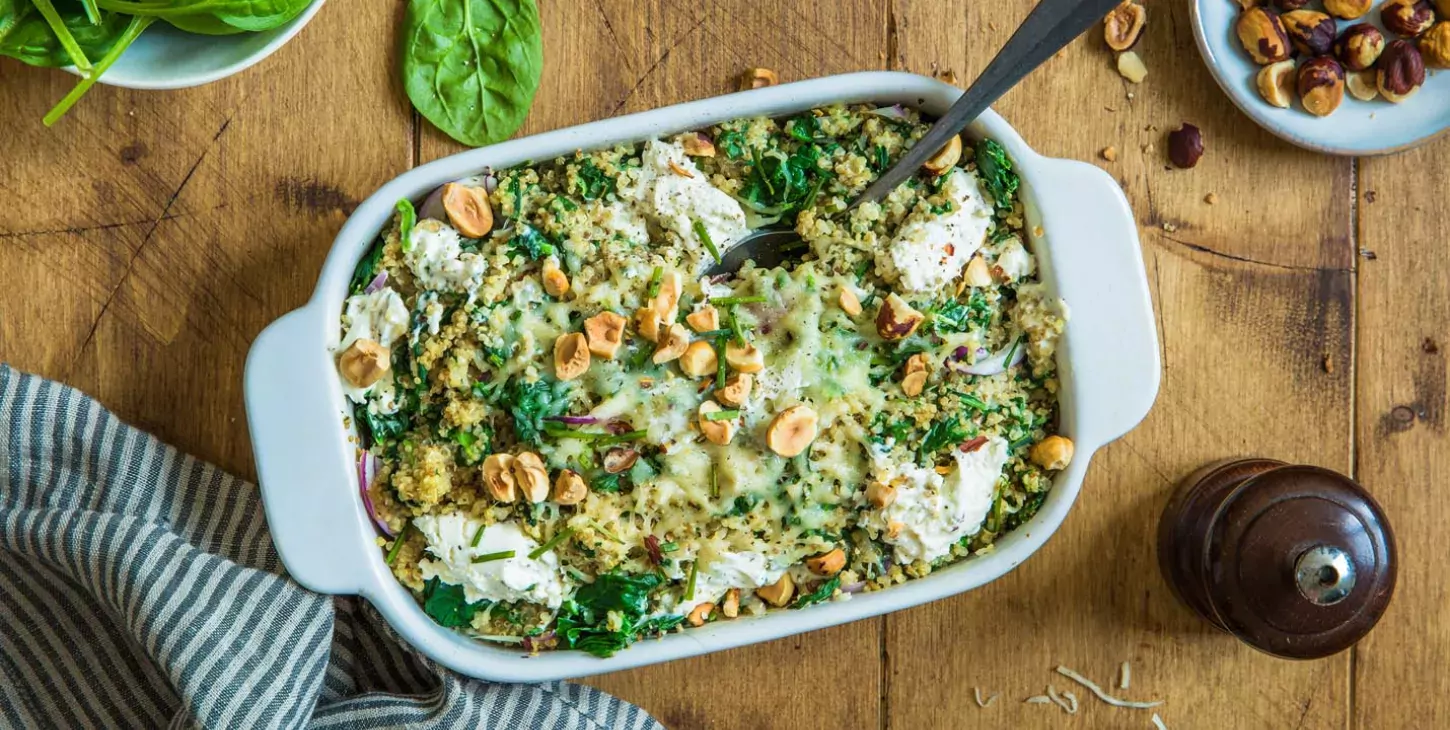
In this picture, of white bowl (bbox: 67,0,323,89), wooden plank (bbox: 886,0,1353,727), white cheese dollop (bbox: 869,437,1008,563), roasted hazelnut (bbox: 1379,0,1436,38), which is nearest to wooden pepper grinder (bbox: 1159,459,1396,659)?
wooden plank (bbox: 886,0,1353,727)

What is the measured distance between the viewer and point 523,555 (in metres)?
1.65

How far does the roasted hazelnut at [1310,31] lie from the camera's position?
6.28ft

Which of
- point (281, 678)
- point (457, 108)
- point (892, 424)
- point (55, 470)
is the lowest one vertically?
point (281, 678)

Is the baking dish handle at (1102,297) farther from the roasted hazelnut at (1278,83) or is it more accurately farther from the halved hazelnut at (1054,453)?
the roasted hazelnut at (1278,83)

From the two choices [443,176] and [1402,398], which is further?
[1402,398]

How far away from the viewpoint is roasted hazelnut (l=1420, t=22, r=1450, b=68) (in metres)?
1.91

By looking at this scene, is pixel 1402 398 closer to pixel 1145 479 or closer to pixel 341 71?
pixel 1145 479

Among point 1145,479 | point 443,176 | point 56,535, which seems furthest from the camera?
point 1145,479

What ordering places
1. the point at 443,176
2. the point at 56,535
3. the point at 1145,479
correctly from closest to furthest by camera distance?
the point at 443,176
the point at 56,535
the point at 1145,479

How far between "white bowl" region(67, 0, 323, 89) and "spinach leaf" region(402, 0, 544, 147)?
16 cm

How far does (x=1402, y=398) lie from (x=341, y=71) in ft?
6.20

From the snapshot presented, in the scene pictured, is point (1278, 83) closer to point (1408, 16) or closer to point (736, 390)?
point (1408, 16)

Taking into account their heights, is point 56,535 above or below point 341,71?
below

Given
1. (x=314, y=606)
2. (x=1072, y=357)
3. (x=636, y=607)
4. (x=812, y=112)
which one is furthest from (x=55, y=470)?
(x=1072, y=357)
